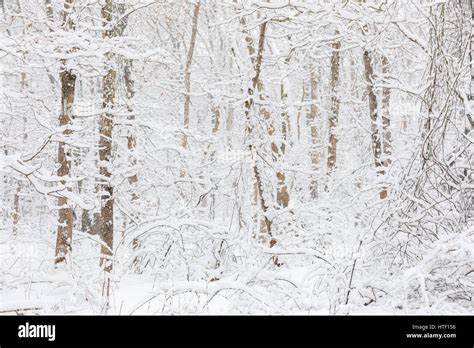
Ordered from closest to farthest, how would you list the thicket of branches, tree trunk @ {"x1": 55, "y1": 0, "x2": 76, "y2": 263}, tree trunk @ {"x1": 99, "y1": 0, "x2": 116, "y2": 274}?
the thicket of branches → tree trunk @ {"x1": 55, "y1": 0, "x2": 76, "y2": 263} → tree trunk @ {"x1": 99, "y1": 0, "x2": 116, "y2": 274}

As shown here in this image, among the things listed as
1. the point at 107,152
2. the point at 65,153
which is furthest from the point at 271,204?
the point at 65,153

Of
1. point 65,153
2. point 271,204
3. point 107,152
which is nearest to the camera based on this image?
point 65,153

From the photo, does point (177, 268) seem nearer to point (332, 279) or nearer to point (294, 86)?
point (332, 279)

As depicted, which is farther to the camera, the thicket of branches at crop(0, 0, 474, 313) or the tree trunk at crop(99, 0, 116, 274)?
the tree trunk at crop(99, 0, 116, 274)

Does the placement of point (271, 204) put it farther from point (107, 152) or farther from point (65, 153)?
point (65, 153)

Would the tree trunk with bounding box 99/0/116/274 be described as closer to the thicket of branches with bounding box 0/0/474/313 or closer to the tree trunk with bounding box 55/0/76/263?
the thicket of branches with bounding box 0/0/474/313

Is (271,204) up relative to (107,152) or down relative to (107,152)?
down

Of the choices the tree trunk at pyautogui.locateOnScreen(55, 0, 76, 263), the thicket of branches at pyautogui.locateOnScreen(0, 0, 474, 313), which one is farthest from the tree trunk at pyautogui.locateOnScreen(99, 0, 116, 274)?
the tree trunk at pyautogui.locateOnScreen(55, 0, 76, 263)

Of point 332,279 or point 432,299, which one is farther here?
point 332,279

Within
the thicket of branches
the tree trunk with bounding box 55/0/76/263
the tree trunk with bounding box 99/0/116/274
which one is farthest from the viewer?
the tree trunk with bounding box 99/0/116/274

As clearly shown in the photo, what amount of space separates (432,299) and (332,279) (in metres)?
1.03

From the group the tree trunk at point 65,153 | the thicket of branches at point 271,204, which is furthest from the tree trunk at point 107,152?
the tree trunk at point 65,153
